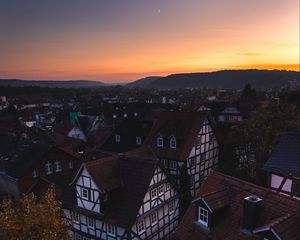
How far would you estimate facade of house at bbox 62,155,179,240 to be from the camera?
2339 cm

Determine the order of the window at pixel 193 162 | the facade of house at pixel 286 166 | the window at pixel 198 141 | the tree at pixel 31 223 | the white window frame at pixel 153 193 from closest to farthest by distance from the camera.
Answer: the tree at pixel 31 223 → the white window frame at pixel 153 193 → the facade of house at pixel 286 166 → the window at pixel 193 162 → the window at pixel 198 141

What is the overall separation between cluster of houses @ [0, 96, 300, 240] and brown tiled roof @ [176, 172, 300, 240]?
5cm

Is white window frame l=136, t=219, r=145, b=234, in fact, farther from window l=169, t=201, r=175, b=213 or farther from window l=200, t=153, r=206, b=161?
window l=200, t=153, r=206, b=161

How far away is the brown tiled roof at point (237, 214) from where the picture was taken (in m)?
14.1

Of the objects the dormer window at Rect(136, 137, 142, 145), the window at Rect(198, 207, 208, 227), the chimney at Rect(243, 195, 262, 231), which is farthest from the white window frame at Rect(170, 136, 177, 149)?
the chimney at Rect(243, 195, 262, 231)

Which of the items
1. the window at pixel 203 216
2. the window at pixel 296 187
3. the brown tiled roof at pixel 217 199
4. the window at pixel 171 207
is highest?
the brown tiled roof at pixel 217 199

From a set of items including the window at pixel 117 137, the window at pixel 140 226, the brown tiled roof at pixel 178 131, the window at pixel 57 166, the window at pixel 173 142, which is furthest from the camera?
the window at pixel 117 137

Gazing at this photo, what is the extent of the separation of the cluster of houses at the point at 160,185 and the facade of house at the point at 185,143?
0.39 feet

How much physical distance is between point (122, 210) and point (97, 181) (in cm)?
298

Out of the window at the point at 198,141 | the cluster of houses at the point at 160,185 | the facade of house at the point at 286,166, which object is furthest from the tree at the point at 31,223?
the window at the point at 198,141

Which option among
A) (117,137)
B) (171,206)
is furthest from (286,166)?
(117,137)

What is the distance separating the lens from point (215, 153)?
3959 cm

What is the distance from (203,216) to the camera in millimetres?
17344

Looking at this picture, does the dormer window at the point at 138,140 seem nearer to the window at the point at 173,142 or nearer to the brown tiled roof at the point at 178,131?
the brown tiled roof at the point at 178,131
